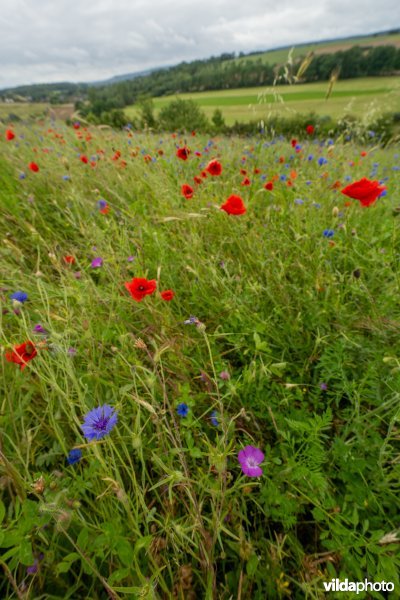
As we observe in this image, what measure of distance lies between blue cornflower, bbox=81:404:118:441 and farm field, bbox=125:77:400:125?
105 inches

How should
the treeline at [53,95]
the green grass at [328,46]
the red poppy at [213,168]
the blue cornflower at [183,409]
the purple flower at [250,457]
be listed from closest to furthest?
1. the purple flower at [250,457]
2. the blue cornflower at [183,409]
3. the red poppy at [213,168]
4. the green grass at [328,46]
5. the treeline at [53,95]

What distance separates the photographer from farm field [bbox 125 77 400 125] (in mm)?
2752

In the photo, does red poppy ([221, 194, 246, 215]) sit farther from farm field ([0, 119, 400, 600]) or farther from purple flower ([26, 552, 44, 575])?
purple flower ([26, 552, 44, 575])

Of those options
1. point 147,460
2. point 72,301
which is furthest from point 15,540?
point 72,301

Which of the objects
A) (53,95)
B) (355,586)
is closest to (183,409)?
(355,586)

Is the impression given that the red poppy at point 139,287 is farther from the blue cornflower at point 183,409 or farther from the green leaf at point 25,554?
the green leaf at point 25,554

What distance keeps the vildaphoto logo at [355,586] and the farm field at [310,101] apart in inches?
114

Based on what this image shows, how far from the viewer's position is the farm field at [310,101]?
2.75m

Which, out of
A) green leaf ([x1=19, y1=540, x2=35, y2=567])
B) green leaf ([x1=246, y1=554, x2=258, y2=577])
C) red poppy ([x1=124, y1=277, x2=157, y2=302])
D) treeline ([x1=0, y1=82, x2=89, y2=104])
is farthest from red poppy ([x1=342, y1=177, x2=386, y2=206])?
treeline ([x1=0, y1=82, x2=89, y2=104])

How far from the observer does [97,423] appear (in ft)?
2.79

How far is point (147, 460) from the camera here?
1170 millimetres

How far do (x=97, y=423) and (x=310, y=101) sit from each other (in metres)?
18.3

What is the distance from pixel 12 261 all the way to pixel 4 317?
0.67 meters

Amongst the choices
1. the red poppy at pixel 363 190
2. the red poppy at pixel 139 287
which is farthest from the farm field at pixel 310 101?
the red poppy at pixel 139 287
